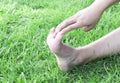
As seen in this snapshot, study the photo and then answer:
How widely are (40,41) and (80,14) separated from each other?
1.70 feet

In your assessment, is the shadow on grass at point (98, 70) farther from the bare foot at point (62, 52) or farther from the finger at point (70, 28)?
the finger at point (70, 28)

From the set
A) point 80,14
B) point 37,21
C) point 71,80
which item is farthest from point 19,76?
point 37,21

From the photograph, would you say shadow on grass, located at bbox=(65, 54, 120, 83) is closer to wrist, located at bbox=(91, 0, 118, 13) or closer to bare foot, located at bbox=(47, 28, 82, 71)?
bare foot, located at bbox=(47, 28, 82, 71)

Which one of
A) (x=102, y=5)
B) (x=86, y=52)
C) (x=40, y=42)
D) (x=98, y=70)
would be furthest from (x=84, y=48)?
(x=40, y=42)

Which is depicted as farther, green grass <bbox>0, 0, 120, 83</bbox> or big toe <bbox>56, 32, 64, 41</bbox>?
green grass <bbox>0, 0, 120, 83</bbox>

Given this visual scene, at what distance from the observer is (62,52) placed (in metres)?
1.61

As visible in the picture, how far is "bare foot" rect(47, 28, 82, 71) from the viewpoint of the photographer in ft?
5.13

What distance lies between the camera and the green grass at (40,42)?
1685 millimetres

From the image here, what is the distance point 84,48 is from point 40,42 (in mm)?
384

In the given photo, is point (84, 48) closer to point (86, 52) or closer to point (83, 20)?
point (86, 52)

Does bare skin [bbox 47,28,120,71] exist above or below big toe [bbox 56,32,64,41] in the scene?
below

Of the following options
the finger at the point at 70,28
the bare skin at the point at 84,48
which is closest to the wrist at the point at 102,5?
the bare skin at the point at 84,48

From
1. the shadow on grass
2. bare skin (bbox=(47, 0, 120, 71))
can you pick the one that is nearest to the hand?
bare skin (bbox=(47, 0, 120, 71))

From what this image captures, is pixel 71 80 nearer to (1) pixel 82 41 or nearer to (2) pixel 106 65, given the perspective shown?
(2) pixel 106 65
